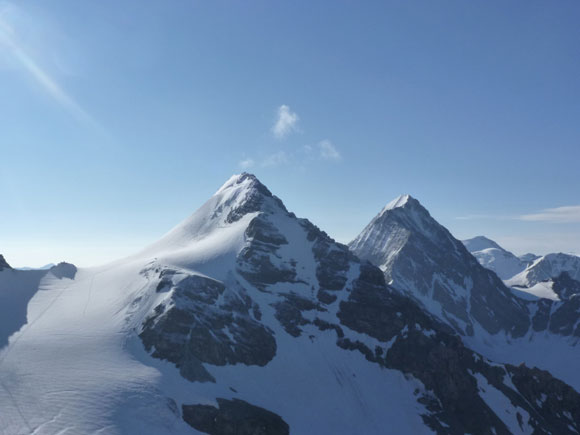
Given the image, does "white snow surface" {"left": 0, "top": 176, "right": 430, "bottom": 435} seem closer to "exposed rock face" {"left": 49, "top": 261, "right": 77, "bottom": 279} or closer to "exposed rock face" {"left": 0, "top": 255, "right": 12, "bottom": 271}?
"exposed rock face" {"left": 49, "top": 261, "right": 77, "bottom": 279}

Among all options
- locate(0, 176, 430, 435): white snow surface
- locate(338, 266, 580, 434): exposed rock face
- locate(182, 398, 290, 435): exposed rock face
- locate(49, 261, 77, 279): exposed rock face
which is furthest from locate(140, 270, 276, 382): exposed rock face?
locate(49, 261, 77, 279): exposed rock face

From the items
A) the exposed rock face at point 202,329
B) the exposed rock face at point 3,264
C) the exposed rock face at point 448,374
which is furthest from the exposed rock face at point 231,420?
the exposed rock face at point 3,264

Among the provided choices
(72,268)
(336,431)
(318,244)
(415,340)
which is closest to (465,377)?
(415,340)

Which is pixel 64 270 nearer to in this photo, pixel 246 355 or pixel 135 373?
pixel 135 373

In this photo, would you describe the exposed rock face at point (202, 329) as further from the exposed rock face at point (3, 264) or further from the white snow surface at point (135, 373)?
the exposed rock face at point (3, 264)

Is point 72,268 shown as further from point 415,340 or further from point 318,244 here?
point 415,340
